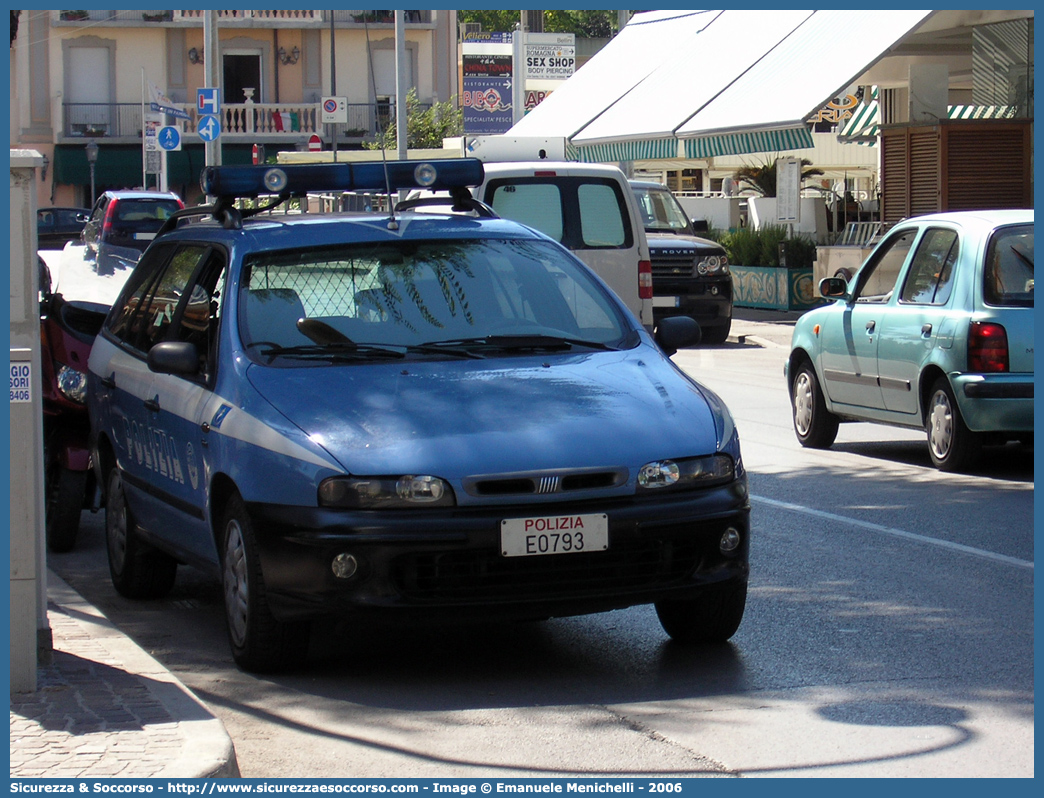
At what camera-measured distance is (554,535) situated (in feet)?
18.9

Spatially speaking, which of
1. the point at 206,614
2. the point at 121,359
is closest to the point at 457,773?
the point at 206,614

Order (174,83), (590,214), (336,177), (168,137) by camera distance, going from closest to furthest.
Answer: (336,177)
(590,214)
(168,137)
(174,83)

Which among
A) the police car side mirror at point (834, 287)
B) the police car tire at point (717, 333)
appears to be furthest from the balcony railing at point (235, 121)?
the police car side mirror at point (834, 287)

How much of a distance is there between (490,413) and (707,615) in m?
1.19

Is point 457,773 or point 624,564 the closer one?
point 457,773

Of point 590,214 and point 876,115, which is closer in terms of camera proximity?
point 590,214

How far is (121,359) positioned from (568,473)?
2.98 m

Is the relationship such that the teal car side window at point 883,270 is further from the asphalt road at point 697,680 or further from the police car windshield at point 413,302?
the police car windshield at point 413,302

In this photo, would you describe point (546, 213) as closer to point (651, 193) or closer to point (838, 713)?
point (651, 193)

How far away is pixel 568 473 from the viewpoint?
578 centimetres

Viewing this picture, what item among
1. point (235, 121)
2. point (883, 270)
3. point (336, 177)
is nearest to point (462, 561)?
point (336, 177)

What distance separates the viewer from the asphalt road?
5.07 metres

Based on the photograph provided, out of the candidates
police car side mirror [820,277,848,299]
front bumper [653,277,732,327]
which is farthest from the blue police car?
front bumper [653,277,732,327]

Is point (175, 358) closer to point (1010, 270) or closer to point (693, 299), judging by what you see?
point (1010, 270)
